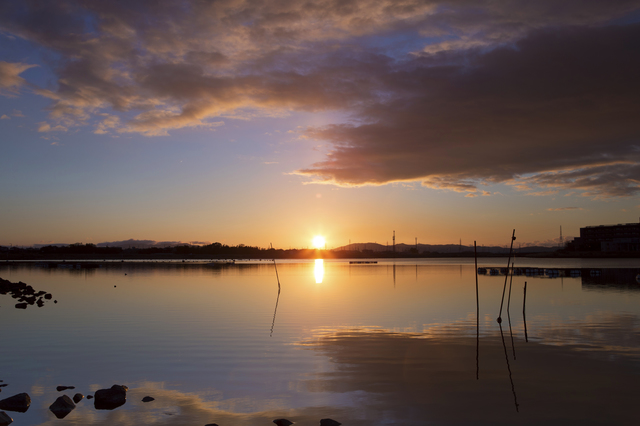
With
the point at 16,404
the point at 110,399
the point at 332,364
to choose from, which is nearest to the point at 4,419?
the point at 16,404

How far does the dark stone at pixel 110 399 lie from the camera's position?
49.3ft

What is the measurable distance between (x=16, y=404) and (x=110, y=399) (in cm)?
292

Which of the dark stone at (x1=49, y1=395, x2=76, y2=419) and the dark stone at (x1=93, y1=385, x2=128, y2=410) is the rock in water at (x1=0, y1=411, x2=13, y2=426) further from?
the dark stone at (x1=93, y1=385, x2=128, y2=410)

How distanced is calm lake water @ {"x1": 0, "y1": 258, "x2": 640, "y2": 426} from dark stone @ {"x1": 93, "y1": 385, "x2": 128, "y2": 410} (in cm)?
40

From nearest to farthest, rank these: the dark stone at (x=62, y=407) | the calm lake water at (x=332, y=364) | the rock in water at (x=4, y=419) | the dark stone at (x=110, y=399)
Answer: the rock in water at (x=4, y=419), the dark stone at (x=62, y=407), the calm lake water at (x=332, y=364), the dark stone at (x=110, y=399)

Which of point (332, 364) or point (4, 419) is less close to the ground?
point (4, 419)

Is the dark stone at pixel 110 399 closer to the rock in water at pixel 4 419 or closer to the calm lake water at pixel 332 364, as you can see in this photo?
the calm lake water at pixel 332 364

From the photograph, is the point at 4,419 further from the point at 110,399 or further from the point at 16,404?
the point at 110,399

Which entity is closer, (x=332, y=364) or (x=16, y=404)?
(x=16, y=404)

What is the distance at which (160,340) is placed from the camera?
26906 mm

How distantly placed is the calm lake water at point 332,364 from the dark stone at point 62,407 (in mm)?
206

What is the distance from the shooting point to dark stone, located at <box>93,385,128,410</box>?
49.3 feet

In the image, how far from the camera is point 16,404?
48.3 feet

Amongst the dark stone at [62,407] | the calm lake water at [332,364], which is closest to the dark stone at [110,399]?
the calm lake water at [332,364]
